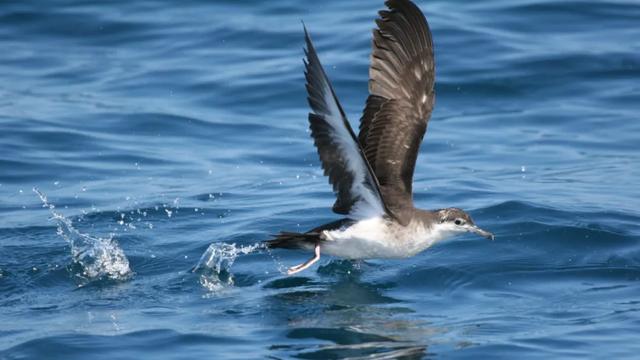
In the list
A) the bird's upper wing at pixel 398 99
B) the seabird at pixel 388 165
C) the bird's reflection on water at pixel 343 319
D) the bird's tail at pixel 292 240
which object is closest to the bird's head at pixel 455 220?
the seabird at pixel 388 165

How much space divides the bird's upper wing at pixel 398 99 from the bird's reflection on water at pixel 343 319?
0.77 meters

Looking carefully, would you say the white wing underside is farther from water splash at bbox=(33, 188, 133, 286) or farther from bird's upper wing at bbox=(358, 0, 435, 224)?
water splash at bbox=(33, 188, 133, 286)

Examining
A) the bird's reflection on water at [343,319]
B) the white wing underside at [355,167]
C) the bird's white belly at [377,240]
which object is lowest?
the bird's reflection on water at [343,319]

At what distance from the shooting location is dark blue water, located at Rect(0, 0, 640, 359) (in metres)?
7.89

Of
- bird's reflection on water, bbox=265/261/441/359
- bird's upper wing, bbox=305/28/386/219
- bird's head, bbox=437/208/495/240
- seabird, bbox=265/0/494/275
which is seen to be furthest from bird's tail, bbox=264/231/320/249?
bird's head, bbox=437/208/495/240

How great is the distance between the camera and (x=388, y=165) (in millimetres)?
8906

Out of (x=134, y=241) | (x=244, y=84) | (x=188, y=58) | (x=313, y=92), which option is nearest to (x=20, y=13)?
(x=188, y=58)

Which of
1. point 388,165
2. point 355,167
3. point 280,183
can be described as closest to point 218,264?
point 388,165

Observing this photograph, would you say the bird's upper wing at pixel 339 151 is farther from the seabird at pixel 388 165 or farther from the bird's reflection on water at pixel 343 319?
the bird's reflection on water at pixel 343 319

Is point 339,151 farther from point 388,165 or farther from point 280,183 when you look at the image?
point 280,183

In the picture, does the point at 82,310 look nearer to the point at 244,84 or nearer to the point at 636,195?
the point at 636,195

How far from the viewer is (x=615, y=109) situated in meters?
13.7

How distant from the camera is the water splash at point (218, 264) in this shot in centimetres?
888

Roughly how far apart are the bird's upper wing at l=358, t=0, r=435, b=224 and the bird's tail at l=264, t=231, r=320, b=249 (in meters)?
0.66
